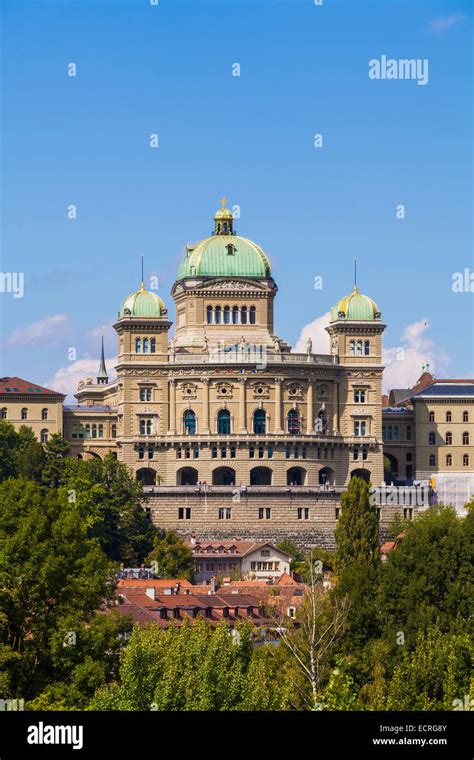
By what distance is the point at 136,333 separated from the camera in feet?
560

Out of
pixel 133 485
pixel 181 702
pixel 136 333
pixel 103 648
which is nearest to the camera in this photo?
pixel 181 702

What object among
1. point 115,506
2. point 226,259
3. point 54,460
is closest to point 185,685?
point 115,506

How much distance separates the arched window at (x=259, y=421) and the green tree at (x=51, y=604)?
10344 cm

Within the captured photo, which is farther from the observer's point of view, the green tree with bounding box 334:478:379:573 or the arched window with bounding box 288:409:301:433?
the arched window with bounding box 288:409:301:433

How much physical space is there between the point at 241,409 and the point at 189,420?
534 centimetres

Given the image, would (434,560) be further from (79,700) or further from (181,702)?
(181,702)

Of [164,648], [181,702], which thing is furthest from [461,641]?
[181,702]

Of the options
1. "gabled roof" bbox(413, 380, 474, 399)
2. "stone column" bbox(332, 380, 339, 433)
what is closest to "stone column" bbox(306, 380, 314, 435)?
"stone column" bbox(332, 380, 339, 433)

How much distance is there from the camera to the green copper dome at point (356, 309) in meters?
175

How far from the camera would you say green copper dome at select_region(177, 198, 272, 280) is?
580 ft

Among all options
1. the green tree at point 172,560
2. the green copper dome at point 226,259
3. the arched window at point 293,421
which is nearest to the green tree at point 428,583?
the green tree at point 172,560

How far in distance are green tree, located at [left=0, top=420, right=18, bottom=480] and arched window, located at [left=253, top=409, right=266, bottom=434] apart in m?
23.3

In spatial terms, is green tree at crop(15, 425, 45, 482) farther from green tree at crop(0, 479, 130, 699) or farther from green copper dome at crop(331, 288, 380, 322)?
green tree at crop(0, 479, 130, 699)

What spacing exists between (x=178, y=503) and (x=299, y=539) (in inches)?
471
